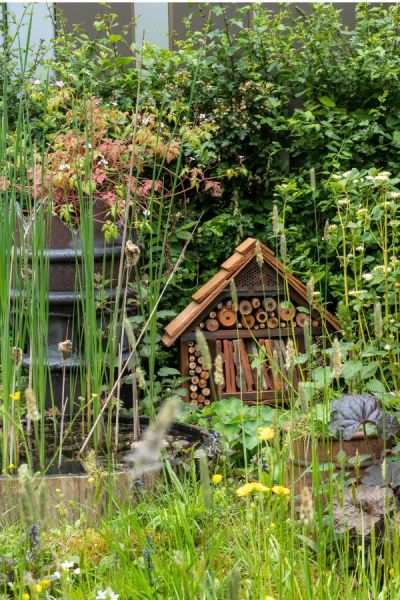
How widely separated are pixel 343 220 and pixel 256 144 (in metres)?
1.05

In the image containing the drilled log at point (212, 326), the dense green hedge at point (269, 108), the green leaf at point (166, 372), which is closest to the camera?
the green leaf at point (166, 372)

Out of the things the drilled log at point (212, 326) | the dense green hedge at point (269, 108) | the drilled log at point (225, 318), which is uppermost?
the dense green hedge at point (269, 108)

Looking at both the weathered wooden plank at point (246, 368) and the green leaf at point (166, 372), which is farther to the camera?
the weathered wooden plank at point (246, 368)

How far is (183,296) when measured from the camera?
15.6 ft

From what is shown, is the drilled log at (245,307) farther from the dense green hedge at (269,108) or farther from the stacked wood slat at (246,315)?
the dense green hedge at (269,108)

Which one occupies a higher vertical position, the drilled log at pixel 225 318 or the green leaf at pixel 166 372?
the drilled log at pixel 225 318

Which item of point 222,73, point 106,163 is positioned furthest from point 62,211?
point 222,73

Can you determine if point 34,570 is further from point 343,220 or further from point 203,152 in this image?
point 203,152

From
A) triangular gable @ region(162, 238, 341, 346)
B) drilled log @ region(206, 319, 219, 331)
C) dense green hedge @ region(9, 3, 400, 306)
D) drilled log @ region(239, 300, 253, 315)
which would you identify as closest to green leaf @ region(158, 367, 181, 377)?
triangular gable @ region(162, 238, 341, 346)

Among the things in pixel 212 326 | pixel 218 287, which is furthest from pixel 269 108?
pixel 212 326

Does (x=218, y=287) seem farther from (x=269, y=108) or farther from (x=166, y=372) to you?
(x=269, y=108)

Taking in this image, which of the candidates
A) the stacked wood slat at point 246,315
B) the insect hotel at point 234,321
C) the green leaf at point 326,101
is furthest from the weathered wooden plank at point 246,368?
the green leaf at point 326,101

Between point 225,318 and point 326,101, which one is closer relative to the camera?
point 225,318

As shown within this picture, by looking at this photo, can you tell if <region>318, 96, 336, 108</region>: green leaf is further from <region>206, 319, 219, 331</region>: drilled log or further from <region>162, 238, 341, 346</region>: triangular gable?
<region>206, 319, 219, 331</region>: drilled log
